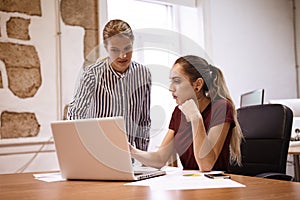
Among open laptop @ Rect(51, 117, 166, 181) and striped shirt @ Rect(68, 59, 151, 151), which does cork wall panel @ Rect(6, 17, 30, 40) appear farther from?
open laptop @ Rect(51, 117, 166, 181)

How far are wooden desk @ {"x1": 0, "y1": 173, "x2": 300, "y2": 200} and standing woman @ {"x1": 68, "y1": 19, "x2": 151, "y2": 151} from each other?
2.70 feet

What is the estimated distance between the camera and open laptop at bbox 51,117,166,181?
1.25 meters

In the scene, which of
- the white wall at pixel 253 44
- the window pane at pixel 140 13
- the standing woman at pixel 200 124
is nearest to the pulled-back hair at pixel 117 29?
the standing woman at pixel 200 124

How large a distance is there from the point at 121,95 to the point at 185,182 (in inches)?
39.7

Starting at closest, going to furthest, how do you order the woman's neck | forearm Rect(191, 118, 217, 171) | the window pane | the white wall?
forearm Rect(191, 118, 217, 171) → the woman's neck → the window pane → the white wall

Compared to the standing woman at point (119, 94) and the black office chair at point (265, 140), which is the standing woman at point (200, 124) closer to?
the black office chair at point (265, 140)

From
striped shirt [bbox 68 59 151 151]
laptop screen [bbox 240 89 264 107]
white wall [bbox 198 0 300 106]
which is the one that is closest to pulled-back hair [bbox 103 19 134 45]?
striped shirt [bbox 68 59 151 151]

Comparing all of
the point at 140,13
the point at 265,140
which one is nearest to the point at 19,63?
the point at 140,13

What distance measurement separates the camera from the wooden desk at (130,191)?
986 mm

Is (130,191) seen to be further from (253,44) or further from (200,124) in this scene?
(253,44)

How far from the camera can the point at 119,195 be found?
105cm

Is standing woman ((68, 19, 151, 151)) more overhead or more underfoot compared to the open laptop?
more overhead

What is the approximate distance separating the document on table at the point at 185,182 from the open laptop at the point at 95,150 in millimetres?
63

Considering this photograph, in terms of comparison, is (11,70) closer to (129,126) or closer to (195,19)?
(129,126)
